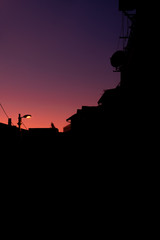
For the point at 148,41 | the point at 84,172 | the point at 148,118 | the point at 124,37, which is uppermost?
the point at 124,37

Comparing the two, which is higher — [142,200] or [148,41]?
[148,41]

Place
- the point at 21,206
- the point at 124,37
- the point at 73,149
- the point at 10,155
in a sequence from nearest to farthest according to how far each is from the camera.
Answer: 1. the point at 21,206
2. the point at 10,155
3. the point at 73,149
4. the point at 124,37

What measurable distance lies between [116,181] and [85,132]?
17.2 feet

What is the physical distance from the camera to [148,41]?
791 centimetres

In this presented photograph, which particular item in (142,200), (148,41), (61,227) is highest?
(148,41)

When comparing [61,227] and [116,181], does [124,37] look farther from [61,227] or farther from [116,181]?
[61,227]

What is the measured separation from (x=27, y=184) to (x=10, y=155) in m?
A: 3.00

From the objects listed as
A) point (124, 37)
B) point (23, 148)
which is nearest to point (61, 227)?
point (23, 148)

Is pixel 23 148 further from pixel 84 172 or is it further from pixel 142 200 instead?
pixel 142 200

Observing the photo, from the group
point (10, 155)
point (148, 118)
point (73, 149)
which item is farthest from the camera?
point (73, 149)

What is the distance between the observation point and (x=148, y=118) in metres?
7.54

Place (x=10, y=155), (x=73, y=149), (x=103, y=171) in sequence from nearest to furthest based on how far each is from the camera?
(x=103, y=171) → (x=10, y=155) → (x=73, y=149)

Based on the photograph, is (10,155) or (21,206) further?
(10,155)

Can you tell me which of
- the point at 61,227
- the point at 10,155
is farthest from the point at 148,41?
the point at 10,155
